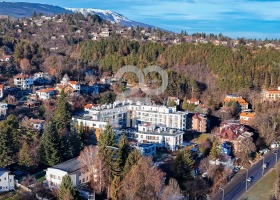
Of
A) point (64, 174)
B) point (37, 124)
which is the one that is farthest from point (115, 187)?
point (37, 124)

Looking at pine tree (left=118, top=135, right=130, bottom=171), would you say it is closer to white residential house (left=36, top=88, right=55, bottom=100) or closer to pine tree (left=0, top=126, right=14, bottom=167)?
pine tree (left=0, top=126, right=14, bottom=167)

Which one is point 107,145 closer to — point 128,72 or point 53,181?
point 53,181

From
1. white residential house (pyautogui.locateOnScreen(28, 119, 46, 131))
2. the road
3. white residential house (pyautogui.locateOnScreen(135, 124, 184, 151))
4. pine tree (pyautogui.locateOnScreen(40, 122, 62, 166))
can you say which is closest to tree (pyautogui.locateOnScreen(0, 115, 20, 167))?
pine tree (pyautogui.locateOnScreen(40, 122, 62, 166))

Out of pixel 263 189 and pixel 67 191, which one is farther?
pixel 263 189

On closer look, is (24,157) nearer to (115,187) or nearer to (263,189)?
(115,187)

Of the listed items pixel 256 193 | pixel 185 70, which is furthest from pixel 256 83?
pixel 256 193

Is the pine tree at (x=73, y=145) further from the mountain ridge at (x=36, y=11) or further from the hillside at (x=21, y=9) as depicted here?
the hillside at (x=21, y=9)
